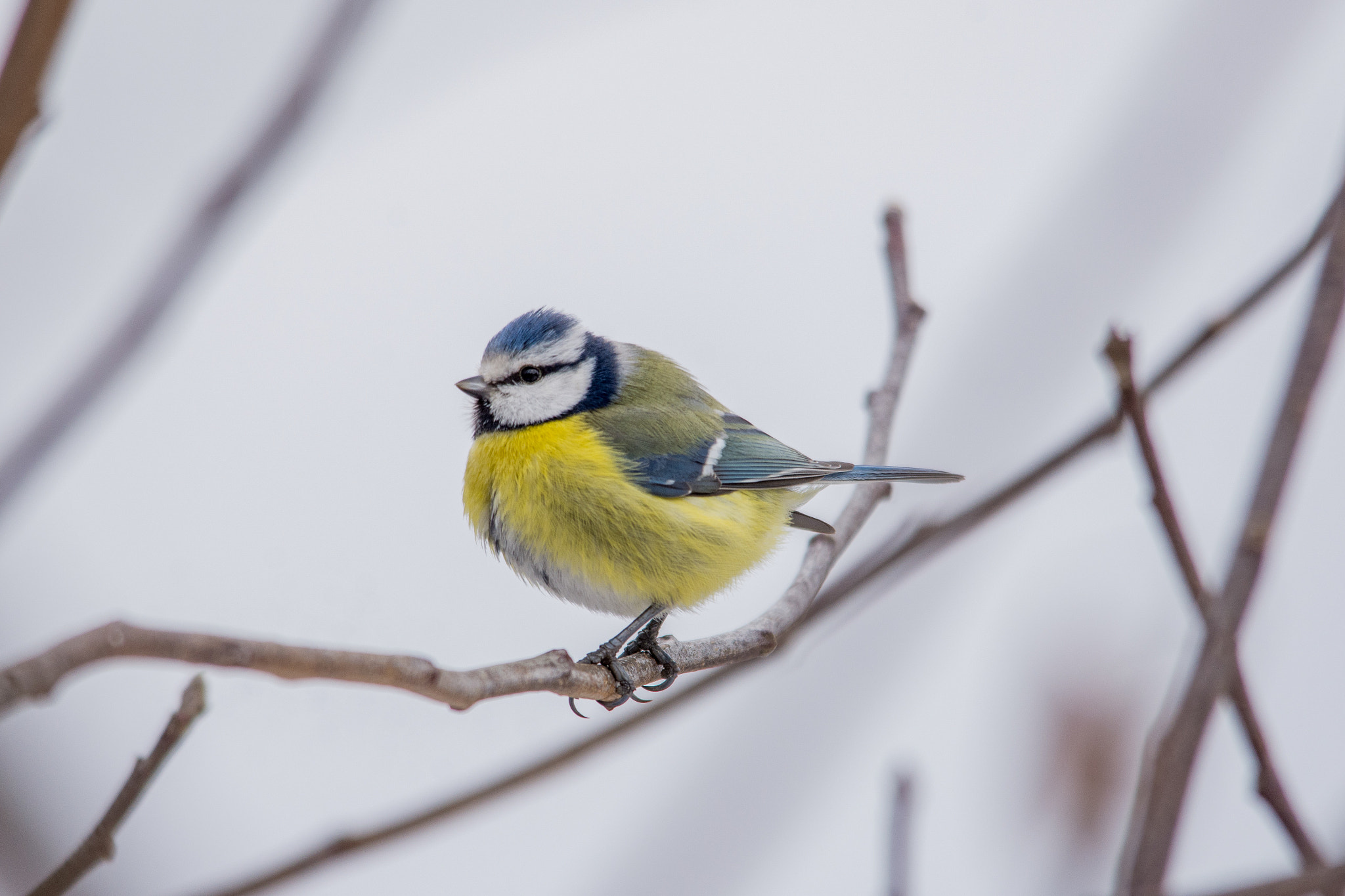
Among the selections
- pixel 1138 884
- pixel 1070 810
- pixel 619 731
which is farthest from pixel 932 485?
pixel 1138 884

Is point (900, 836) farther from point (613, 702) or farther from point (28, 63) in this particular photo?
point (28, 63)

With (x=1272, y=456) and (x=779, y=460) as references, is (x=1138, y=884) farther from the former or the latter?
(x=779, y=460)

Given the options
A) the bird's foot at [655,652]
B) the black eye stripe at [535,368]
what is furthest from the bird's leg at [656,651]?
the black eye stripe at [535,368]

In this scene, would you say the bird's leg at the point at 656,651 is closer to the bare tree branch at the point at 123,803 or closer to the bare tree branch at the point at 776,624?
the bare tree branch at the point at 776,624

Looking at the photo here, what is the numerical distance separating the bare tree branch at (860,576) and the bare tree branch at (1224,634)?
13 cm

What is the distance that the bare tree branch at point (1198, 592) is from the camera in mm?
758

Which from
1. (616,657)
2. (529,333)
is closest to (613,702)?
(616,657)

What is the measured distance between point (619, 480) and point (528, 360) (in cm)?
38

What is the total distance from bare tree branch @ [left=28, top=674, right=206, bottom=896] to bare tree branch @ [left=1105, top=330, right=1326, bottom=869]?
63cm

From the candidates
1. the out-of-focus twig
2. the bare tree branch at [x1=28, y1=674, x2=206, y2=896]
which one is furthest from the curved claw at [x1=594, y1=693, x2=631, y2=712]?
the bare tree branch at [x1=28, y1=674, x2=206, y2=896]

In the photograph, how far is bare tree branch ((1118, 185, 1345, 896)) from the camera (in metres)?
0.64

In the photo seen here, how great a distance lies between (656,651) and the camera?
164cm

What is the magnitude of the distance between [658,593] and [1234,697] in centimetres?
117

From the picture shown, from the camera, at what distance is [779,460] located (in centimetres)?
209
